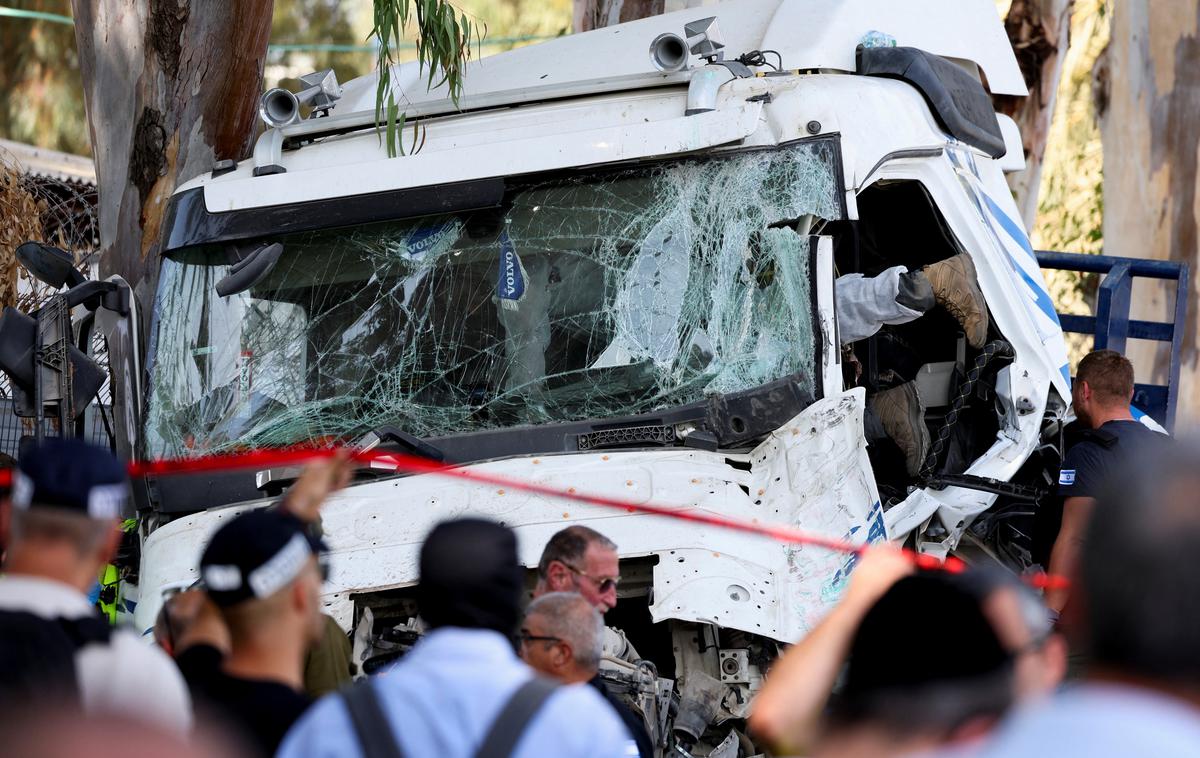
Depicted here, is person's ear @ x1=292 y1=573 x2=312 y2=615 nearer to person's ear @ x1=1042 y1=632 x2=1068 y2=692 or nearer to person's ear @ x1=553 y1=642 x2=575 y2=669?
person's ear @ x1=553 y1=642 x2=575 y2=669

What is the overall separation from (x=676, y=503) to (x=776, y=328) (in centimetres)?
81

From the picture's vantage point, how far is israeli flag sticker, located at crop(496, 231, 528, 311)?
247 inches

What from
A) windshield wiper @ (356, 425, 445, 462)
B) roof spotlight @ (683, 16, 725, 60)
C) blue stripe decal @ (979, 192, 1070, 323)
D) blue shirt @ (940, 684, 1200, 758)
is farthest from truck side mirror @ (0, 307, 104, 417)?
blue shirt @ (940, 684, 1200, 758)

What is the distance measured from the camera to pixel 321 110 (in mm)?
7297

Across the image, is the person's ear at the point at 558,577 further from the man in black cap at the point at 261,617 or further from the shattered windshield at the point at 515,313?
the man in black cap at the point at 261,617

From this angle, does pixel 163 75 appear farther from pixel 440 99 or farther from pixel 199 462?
pixel 199 462

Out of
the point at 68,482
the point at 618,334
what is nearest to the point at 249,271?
the point at 618,334

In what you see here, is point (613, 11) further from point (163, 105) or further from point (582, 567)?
point (582, 567)

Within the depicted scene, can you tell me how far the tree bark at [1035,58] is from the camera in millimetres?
15906

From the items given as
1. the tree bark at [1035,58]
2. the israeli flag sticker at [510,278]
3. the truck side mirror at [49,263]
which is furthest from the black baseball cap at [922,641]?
the tree bark at [1035,58]

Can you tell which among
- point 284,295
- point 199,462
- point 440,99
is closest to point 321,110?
point 440,99

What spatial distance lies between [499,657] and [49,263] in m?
4.23

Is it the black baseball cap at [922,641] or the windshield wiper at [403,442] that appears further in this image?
the windshield wiper at [403,442]

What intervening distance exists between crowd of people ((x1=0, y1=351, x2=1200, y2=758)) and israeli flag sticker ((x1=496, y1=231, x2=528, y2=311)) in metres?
2.30
